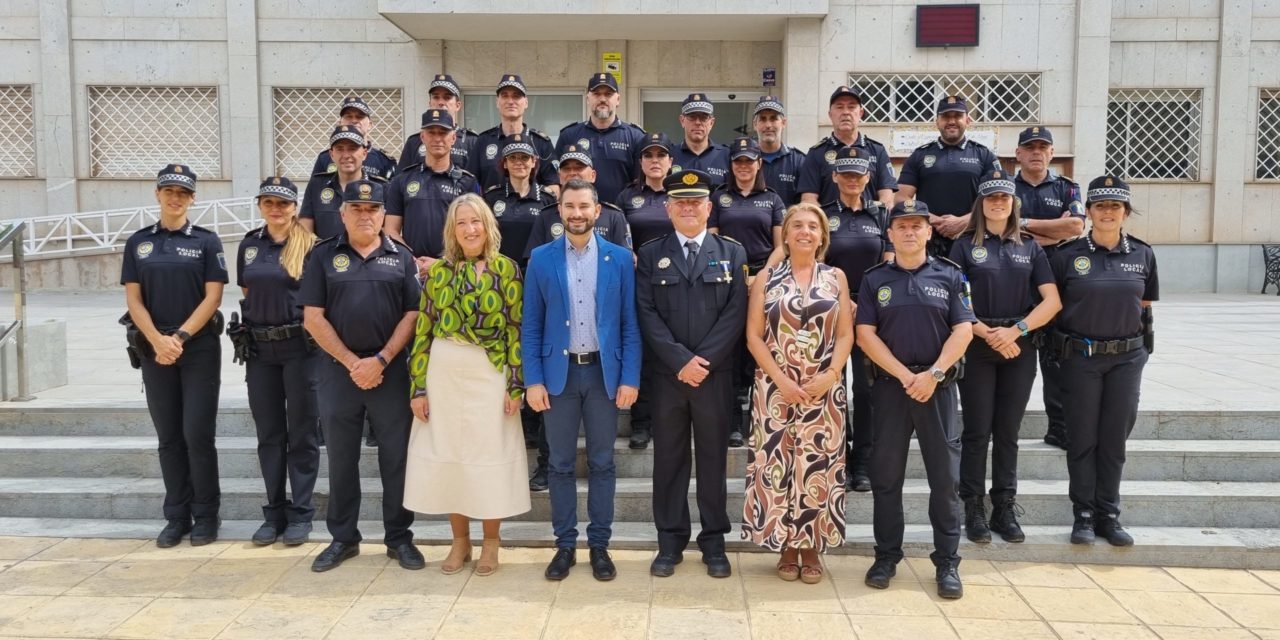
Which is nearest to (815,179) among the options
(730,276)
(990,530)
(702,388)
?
(730,276)

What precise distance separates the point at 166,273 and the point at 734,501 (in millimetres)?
3285

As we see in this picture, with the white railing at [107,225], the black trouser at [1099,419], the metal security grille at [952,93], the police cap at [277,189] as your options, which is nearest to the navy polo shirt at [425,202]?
the police cap at [277,189]

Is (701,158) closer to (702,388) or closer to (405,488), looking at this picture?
(702,388)

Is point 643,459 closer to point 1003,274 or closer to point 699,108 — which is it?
point 699,108

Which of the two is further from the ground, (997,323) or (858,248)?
(858,248)

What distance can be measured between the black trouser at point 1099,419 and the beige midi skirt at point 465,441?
287 centimetres

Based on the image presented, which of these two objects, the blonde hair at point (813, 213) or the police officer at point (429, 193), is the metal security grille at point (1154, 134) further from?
the police officer at point (429, 193)

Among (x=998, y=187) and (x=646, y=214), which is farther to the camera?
(x=646, y=214)

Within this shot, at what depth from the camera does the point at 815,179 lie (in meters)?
5.41

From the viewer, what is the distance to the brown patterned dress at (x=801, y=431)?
13.6 ft

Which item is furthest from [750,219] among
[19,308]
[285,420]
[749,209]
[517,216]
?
[19,308]

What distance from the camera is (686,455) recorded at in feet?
14.3

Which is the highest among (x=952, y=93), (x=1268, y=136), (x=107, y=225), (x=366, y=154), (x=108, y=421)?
(x=952, y=93)

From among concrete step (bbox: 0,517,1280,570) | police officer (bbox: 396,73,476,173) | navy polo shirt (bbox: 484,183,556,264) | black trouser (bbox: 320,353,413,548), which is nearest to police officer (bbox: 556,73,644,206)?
navy polo shirt (bbox: 484,183,556,264)
